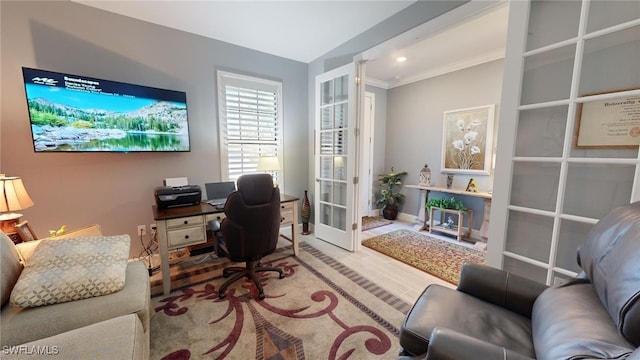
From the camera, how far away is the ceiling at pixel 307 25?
2.17 m

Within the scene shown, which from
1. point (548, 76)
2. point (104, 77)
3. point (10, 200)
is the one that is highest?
point (104, 77)

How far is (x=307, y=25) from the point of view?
2.52m

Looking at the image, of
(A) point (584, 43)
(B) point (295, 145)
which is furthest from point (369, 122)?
(A) point (584, 43)

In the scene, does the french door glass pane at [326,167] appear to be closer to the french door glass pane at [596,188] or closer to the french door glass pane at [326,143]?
the french door glass pane at [326,143]

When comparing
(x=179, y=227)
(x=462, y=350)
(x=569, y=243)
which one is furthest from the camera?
(x=179, y=227)

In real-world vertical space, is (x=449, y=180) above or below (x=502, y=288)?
above

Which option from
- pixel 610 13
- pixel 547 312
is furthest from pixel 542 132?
pixel 547 312

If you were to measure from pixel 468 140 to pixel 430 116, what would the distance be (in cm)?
76

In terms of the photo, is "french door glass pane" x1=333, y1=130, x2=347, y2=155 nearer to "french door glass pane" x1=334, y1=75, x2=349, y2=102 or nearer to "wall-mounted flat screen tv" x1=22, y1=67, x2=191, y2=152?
"french door glass pane" x1=334, y1=75, x2=349, y2=102

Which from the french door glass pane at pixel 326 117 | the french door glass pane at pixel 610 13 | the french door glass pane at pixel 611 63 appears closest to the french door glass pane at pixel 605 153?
the french door glass pane at pixel 611 63

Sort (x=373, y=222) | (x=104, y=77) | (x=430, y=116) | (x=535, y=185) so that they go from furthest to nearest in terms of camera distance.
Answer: (x=373, y=222)
(x=430, y=116)
(x=104, y=77)
(x=535, y=185)

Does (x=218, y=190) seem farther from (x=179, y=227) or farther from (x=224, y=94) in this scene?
(x=224, y=94)

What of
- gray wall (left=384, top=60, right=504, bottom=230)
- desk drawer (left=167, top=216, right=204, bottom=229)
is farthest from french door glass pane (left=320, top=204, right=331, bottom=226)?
gray wall (left=384, top=60, right=504, bottom=230)

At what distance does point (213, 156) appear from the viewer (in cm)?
292
